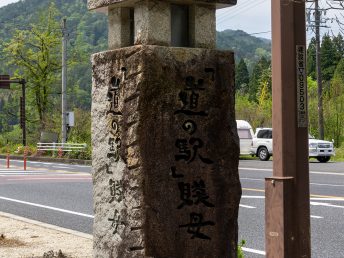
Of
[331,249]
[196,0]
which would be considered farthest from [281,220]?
[331,249]

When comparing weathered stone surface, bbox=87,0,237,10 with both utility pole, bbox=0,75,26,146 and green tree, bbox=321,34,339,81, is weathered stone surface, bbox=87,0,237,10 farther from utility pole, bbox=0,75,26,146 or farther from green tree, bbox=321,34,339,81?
green tree, bbox=321,34,339,81

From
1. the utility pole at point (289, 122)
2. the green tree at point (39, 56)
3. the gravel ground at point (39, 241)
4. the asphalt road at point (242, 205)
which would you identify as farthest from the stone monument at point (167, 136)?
the green tree at point (39, 56)

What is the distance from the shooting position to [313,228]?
32.9 ft

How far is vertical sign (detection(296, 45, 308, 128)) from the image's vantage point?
12.7 ft

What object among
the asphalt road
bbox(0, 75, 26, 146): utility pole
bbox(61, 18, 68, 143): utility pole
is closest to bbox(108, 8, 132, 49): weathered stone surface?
the asphalt road

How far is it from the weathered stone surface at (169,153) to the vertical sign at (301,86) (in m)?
1.12

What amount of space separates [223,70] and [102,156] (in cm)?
122

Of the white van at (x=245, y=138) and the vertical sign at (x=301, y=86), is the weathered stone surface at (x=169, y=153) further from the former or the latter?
the white van at (x=245, y=138)

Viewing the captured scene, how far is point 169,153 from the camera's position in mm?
4785

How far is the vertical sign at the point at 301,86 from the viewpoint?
3.88m

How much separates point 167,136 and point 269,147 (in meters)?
27.9

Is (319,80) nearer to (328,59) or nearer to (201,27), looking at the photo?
(201,27)

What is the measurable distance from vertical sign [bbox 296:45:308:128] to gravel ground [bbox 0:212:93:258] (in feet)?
13.0

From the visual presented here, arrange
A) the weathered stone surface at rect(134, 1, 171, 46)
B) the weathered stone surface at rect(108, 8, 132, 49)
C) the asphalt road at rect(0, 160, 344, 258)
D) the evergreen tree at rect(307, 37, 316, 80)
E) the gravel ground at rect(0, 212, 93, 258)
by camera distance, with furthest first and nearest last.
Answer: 1. the evergreen tree at rect(307, 37, 316, 80)
2. the asphalt road at rect(0, 160, 344, 258)
3. the gravel ground at rect(0, 212, 93, 258)
4. the weathered stone surface at rect(108, 8, 132, 49)
5. the weathered stone surface at rect(134, 1, 171, 46)
